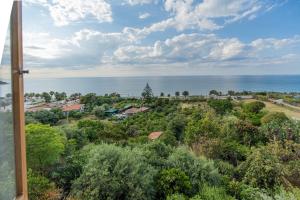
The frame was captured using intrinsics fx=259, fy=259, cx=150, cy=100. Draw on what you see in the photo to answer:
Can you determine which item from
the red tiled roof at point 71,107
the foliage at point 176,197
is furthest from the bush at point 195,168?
the red tiled roof at point 71,107

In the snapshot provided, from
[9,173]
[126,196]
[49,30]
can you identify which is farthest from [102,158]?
[49,30]

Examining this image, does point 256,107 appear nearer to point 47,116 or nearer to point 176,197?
point 176,197

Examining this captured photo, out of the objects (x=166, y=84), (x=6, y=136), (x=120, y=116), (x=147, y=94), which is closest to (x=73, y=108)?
(x=120, y=116)

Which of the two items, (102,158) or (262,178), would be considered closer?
(102,158)

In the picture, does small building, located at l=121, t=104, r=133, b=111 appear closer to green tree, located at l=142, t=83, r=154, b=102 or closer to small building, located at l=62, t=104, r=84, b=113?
green tree, located at l=142, t=83, r=154, b=102

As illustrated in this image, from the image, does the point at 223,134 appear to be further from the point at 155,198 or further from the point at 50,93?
the point at 50,93

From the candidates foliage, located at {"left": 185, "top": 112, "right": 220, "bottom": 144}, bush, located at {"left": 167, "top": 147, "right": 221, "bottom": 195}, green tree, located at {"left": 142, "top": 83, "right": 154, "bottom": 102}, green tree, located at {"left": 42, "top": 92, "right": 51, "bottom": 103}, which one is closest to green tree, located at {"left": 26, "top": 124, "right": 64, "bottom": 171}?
bush, located at {"left": 167, "top": 147, "right": 221, "bottom": 195}
